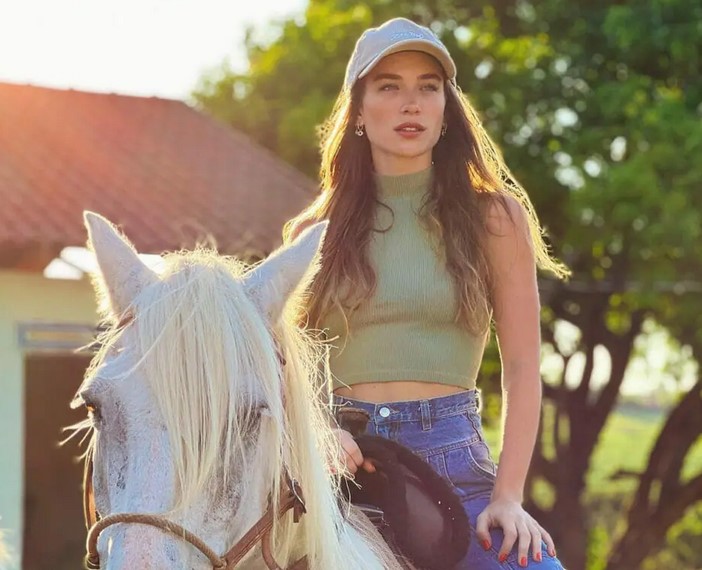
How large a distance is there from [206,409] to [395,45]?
116cm

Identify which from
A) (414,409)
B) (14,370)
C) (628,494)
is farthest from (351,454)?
(628,494)

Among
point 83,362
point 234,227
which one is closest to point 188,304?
point 234,227

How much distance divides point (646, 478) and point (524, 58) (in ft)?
18.5

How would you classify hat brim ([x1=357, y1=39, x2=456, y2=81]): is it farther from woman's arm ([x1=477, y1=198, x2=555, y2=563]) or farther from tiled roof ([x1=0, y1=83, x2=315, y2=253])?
tiled roof ([x1=0, y1=83, x2=315, y2=253])

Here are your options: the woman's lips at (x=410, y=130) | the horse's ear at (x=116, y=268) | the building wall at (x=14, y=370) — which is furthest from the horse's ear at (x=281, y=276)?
the building wall at (x=14, y=370)

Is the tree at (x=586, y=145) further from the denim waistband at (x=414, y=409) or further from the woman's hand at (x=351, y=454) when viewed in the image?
the woman's hand at (x=351, y=454)

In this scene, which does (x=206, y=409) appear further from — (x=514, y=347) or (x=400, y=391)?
(x=514, y=347)

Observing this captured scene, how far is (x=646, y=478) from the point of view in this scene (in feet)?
50.2

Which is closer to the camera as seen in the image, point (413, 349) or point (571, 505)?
point (413, 349)

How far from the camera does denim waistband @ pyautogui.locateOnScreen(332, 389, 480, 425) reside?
277cm

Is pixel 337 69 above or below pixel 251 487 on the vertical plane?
above

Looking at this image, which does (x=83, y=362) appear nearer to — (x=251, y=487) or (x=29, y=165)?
(x=29, y=165)

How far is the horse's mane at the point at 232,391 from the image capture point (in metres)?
2.07

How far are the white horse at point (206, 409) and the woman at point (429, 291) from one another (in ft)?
1.20
